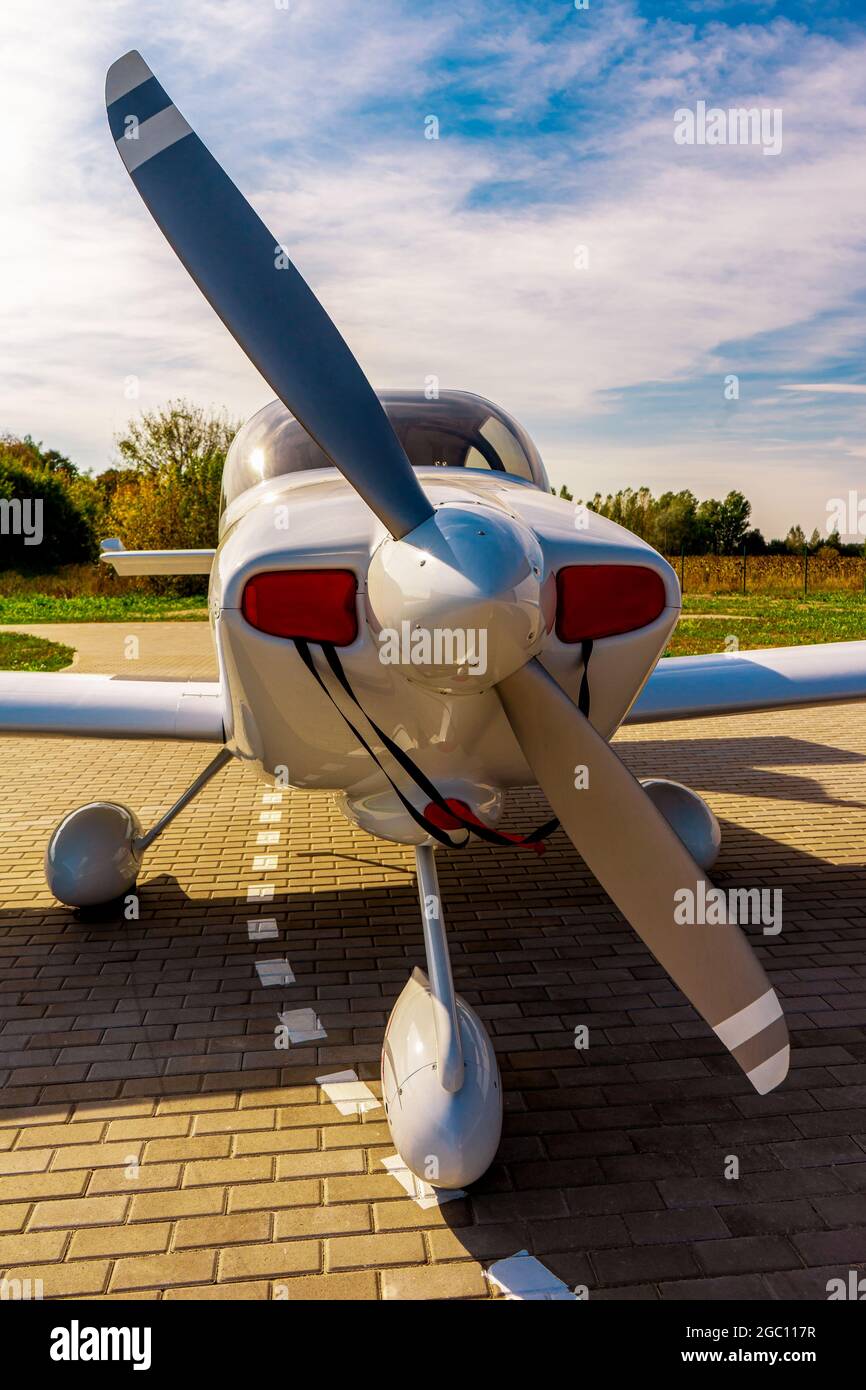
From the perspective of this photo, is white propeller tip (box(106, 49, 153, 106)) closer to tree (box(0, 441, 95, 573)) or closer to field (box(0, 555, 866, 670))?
field (box(0, 555, 866, 670))

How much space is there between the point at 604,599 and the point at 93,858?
341 centimetres

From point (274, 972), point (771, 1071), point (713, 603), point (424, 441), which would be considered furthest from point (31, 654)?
point (713, 603)

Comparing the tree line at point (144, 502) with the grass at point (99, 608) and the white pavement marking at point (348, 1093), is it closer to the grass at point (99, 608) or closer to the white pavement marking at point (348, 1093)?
the grass at point (99, 608)

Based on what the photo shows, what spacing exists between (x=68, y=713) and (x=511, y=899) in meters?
2.68

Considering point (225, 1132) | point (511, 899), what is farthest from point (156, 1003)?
point (511, 899)

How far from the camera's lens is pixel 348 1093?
3686mm

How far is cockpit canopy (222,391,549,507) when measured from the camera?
455 cm

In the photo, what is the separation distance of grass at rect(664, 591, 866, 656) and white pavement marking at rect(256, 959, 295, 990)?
10706mm

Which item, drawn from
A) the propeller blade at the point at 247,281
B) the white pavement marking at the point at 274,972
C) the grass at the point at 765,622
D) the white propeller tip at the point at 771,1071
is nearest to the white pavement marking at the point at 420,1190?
the white propeller tip at the point at 771,1071

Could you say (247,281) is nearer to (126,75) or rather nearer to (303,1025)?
(126,75)

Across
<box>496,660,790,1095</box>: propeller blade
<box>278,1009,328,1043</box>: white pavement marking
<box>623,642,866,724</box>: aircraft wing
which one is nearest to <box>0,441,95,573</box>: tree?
<box>623,642,866,724</box>: aircraft wing
